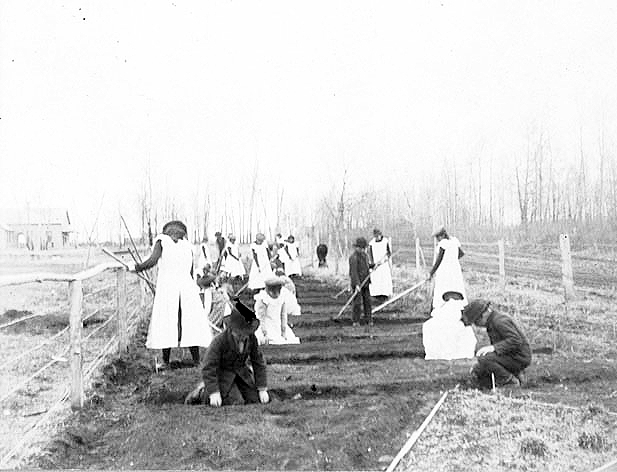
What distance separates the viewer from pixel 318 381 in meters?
4.16

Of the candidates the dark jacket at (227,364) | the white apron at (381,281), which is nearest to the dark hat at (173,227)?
the dark jacket at (227,364)

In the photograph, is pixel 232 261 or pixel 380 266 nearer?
pixel 380 266

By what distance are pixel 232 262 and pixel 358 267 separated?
593 cm

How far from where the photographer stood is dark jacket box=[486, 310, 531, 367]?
3908mm

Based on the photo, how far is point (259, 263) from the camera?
431 inches

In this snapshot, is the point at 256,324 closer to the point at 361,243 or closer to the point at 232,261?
the point at 361,243

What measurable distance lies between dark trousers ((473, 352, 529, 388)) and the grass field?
0.12 metres

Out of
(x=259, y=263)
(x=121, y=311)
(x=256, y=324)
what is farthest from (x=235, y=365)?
(x=259, y=263)

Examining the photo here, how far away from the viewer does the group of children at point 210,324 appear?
3588 millimetres

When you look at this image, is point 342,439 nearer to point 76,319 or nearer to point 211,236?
point 76,319

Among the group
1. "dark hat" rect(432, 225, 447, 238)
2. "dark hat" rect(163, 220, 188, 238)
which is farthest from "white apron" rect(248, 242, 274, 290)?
"dark hat" rect(163, 220, 188, 238)

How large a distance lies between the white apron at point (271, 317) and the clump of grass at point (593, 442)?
3.06m

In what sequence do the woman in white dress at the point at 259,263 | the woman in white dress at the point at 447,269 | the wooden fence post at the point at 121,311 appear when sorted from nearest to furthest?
the wooden fence post at the point at 121,311 < the woman in white dress at the point at 447,269 < the woman in white dress at the point at 259,263

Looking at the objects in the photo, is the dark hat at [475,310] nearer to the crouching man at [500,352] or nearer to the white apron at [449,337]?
the crouching man at [500,352]
